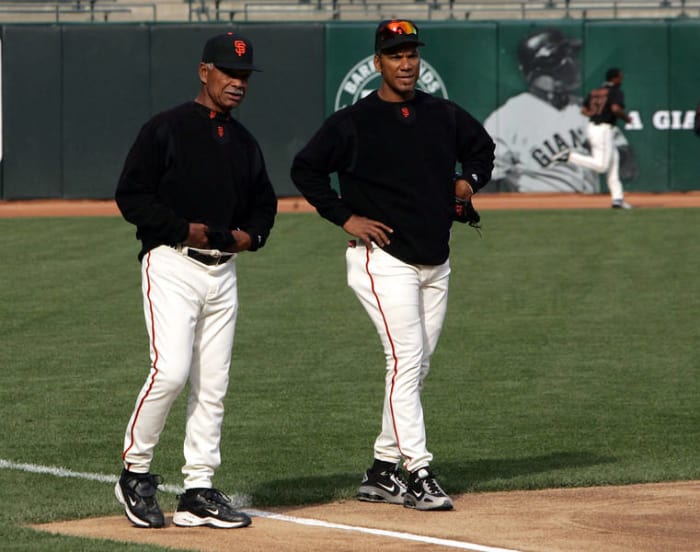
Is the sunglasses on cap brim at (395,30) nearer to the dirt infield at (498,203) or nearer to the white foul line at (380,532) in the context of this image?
the white foul line at (380,532)

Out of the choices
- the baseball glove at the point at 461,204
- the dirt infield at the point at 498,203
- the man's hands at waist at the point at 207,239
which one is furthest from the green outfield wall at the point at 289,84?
the man's hands at waist at the point at 207,239

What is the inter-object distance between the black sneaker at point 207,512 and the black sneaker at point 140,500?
0.10m

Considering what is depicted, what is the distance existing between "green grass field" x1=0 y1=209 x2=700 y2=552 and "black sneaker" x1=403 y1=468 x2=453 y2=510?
462mm

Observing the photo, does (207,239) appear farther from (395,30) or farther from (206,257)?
(395,30)

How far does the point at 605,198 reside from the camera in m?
27.7

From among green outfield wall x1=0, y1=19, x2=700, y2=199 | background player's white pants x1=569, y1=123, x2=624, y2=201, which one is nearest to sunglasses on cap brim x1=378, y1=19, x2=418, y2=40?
background player's white pants x1=569, y1=123, x2=624, y2=201

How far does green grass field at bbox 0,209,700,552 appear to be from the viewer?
7516 millimetres

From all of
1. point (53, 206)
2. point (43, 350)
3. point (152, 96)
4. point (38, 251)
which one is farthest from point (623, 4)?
point (43, 350)

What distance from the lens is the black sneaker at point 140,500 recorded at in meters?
6.20

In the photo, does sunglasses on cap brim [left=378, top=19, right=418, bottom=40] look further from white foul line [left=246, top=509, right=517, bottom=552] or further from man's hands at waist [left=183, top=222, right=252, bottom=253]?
white foul line [left=246, top=509, right=517, bottom=552]

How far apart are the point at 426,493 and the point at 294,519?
594mm

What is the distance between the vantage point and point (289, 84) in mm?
27984

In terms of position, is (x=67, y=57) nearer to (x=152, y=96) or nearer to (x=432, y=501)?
(x=152, y=96)

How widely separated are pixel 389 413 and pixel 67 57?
21850mm
